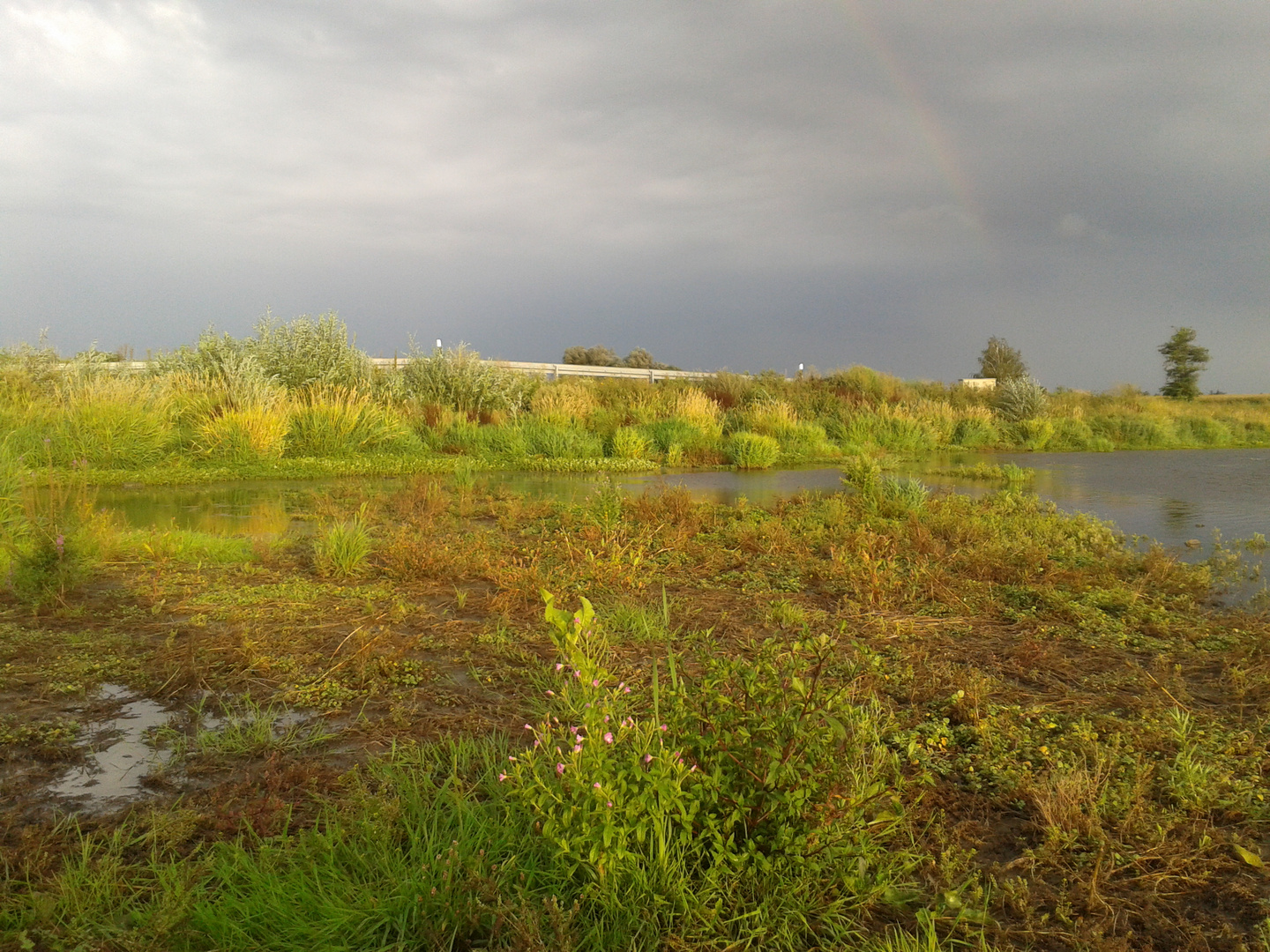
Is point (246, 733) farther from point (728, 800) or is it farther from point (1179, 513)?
point (1179, 513)

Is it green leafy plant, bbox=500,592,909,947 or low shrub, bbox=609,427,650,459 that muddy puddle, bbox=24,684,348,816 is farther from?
low shrub, bbox=609,427,650,459

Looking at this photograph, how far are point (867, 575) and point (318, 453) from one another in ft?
41.9

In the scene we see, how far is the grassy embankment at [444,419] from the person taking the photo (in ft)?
49.4

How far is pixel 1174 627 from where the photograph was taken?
584 centimetres

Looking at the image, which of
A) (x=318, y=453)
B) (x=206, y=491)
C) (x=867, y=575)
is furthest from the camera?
(x=318, y=453)

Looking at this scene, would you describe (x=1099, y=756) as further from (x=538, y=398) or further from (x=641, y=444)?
(x=538, y=398)

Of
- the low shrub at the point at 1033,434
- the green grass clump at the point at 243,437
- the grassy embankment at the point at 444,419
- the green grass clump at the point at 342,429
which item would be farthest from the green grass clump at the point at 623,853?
the low shrub at the point at 1033,434

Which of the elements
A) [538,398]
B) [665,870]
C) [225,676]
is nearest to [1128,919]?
[665,870]

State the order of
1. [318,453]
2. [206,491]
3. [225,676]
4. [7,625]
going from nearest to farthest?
[225,676]
[7,625]
[206,491]
[318,453]

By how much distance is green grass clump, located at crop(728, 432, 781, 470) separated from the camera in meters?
18.6

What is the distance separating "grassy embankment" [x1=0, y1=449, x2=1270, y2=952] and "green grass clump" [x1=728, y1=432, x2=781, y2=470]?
37.4ft

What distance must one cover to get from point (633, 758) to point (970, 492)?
41.5ft

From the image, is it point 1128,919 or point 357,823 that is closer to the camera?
point 1128,919

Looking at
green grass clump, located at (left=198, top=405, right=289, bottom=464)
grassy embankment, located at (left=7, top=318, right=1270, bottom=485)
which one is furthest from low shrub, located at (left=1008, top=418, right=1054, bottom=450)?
green grass clump, located at (left=198, top=405, right=289, bottom=464)
